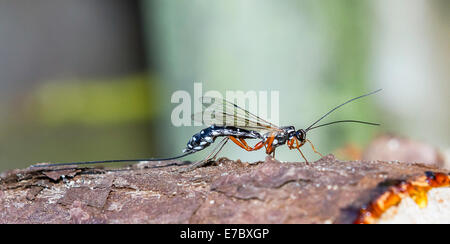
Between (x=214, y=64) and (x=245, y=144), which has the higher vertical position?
(x=214, y=64)

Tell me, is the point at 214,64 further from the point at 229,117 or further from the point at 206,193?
the point at 206,193

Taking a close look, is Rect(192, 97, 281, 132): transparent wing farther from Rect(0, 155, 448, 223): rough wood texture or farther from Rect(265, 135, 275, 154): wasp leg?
Rect(0, 155, 448, 223): rough wood texture

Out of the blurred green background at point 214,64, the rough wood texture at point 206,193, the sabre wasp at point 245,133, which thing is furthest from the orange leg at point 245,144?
the blurred green background at point 214,64

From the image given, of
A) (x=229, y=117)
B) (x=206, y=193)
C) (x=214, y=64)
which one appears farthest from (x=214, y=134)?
(x=214, y=64)

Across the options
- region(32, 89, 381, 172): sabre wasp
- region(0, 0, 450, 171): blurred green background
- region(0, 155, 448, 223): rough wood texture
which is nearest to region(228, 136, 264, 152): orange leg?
region(32, 89, 381, 172): sabre wasp

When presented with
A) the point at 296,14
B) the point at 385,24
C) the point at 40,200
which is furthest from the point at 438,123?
the point at 40,200

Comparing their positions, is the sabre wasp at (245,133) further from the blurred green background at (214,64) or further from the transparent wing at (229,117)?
the blurred green background at (214,64)
